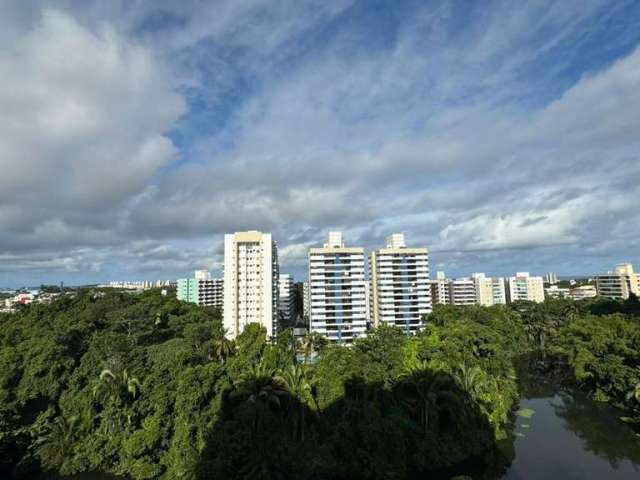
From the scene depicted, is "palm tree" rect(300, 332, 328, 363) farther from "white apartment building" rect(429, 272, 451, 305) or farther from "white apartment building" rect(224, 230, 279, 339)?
"white apartment building" rect(429, 272, 451, 305)

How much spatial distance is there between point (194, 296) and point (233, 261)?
1844 inches

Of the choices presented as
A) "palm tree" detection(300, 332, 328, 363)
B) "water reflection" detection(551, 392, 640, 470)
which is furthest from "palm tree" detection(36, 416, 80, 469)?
"water reflection" detection(551, 392, 640, 470)

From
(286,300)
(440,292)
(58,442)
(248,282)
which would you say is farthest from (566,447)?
(440,292)

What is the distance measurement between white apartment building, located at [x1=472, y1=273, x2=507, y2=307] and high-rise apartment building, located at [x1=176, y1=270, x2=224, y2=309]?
71511mm

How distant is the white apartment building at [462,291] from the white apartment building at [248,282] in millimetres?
64366

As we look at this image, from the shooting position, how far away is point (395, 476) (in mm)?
22062

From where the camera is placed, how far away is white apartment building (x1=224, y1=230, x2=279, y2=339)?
5956 centimetres

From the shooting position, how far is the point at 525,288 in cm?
11569

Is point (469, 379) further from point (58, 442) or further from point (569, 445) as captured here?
point (58, 442)

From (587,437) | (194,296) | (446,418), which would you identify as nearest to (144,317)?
(446,418)

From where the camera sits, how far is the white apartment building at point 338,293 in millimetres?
56594

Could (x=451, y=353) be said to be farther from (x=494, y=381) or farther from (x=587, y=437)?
(x=587, y=437)

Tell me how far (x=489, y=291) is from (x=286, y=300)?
5809 cm

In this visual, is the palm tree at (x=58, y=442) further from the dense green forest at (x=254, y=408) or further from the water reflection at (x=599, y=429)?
the water reflection at (x=599, y=429)
